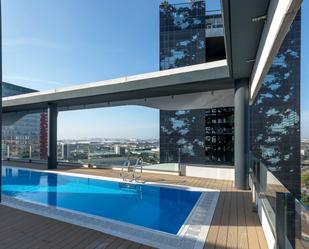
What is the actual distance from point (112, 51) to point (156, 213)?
27.2 feet

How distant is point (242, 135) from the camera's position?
580 centimetres

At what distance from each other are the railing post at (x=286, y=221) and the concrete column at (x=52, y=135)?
357 inches

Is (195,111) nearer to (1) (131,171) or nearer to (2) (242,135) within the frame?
(1) (131,171)

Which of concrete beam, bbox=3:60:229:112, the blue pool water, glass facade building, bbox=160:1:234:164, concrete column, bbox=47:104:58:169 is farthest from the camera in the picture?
glass facade building, bbox=160:1:234:164

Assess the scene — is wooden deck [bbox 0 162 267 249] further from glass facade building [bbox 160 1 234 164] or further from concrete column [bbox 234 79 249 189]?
glass facade building [bbox 160 1 234 164]

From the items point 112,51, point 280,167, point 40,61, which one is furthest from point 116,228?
point 280,167

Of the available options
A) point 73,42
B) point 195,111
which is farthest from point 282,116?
point 73,42

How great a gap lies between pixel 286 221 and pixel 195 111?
17.0 m

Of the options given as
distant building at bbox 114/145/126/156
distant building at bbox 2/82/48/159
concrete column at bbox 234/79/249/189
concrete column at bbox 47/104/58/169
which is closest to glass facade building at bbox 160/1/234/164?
distant building at bbox 114/145/126/156

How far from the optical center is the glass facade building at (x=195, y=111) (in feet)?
58.8

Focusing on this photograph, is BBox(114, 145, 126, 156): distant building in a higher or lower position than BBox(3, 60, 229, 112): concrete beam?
lower

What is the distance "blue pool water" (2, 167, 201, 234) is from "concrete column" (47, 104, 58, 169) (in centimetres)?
150

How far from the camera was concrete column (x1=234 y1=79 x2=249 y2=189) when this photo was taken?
18.8 feet

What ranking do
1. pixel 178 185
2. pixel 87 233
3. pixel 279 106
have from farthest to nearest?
1. pixel 279 106
2. pixel 178 185
3. pixel 87 233
